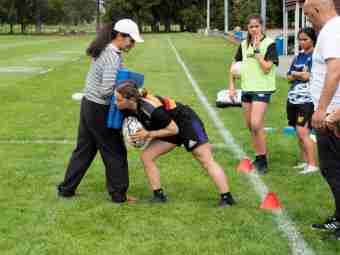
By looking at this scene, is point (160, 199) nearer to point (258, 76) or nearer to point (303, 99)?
point (258, 76)

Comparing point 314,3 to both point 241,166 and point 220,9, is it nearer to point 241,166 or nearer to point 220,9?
point 241,166

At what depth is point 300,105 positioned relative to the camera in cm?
758

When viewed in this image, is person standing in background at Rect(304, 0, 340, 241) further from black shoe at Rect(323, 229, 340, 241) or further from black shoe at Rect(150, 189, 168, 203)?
black shoe at Rect(150, 189, 168, 203)

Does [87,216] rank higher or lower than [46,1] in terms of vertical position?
lower

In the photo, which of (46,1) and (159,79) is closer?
(159,79)

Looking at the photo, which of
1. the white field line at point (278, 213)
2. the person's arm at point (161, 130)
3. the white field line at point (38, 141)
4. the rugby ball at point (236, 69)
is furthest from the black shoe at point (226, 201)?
the white field line at point (38, 141)

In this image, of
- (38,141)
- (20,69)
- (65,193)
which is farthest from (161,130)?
(20,69)

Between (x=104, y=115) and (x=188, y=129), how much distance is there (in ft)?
2.71

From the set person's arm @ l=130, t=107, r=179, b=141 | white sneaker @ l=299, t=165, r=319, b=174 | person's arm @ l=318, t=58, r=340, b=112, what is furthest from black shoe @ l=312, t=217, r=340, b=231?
white sneaker @ l=299, t=165, r=319, b=174

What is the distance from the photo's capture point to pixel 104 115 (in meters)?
6.26

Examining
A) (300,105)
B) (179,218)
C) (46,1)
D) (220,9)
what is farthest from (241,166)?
(46,1)

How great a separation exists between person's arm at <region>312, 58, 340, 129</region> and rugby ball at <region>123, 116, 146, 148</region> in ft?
5.58

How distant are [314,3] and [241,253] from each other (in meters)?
1.95

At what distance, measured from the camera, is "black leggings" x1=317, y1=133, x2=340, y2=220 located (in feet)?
16.6
